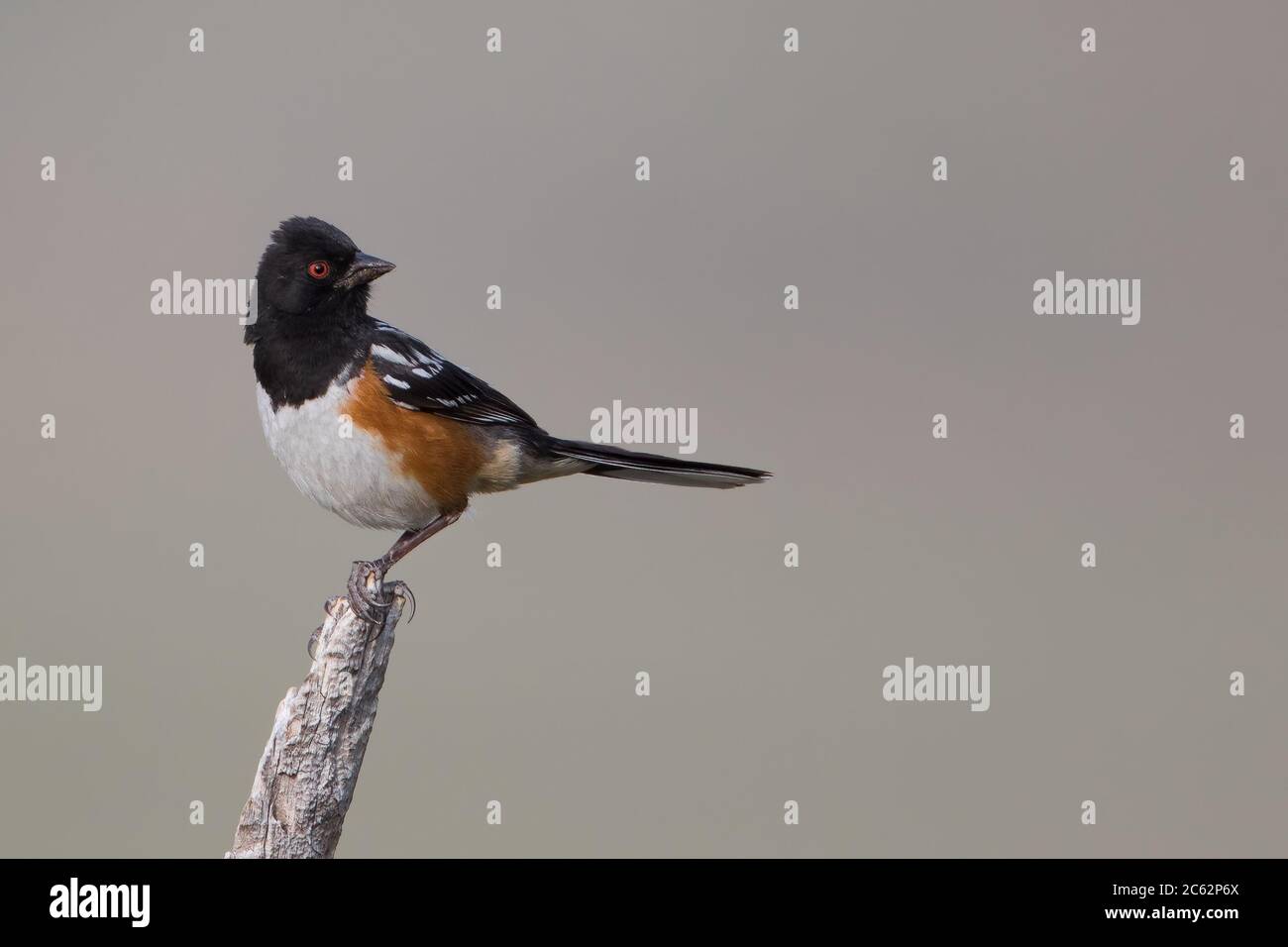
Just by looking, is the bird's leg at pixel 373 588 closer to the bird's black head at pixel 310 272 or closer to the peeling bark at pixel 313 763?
the peeling bark at pixel 313 763

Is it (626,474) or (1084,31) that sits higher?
(1084,31)

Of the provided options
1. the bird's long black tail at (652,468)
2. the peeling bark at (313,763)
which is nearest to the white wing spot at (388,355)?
the bird's long black tail at (652,468)

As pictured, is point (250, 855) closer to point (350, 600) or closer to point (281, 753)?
point (281, 753)

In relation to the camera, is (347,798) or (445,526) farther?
(445,526)

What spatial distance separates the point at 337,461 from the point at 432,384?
1.69 feet

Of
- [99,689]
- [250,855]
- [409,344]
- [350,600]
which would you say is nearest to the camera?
[250,855]

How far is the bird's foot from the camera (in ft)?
15.1

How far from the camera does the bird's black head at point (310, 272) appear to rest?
5262mm

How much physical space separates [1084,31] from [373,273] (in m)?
10.2

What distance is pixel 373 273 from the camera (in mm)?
5316

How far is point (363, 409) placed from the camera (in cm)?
514

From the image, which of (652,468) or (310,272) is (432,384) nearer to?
(310,272)

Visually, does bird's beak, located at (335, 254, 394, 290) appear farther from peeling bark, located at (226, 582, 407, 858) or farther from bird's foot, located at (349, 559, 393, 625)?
peeling bark, located at (226, 582, 407, 858)

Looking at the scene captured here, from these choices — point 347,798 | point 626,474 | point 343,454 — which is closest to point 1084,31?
point 626,474
